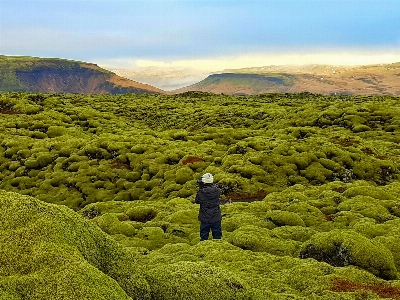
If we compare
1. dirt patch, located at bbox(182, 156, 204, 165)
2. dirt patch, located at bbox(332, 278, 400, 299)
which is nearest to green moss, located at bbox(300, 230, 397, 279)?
dirt patch, located at bbox(332, 278, 400, 299)

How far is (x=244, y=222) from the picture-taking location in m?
23.1

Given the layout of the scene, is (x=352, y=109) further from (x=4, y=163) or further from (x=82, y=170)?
(x=4, y=163)

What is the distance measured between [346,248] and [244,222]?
798 cm

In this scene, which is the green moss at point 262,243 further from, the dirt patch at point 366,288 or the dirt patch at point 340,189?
the dirt patch at point 340,189

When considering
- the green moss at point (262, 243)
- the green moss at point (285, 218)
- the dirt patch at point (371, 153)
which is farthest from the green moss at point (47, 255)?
the dirt patch at point (371, 153)

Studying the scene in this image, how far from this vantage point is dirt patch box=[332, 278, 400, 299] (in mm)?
12766

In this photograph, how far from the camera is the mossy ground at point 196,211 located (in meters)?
8.57

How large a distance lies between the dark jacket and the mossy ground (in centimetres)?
142

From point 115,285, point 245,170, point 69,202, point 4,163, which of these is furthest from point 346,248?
point 4,163

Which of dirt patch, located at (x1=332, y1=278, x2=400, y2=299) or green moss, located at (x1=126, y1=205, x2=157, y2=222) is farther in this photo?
green moss, located at (x1=126, y1=205, x2=157, y2=222)

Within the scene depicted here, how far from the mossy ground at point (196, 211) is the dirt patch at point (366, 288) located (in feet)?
0.22

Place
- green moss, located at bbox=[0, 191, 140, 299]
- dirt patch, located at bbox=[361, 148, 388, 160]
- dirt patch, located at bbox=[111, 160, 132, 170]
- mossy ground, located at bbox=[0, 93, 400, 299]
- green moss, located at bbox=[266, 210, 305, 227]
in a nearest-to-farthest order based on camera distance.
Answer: green moss, located at bbox=[0, 191, 140, 299] < mossy ground, located at bbox=[0, 93, 400, 299] < green moss, located at bbox=[266, 210, 305, 227] < dirt patch, located at bbox=[361, 148, 388, 160] < dirt patch, located at bbox=[111, 160, 132, 170]

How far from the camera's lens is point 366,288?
43.4 ft

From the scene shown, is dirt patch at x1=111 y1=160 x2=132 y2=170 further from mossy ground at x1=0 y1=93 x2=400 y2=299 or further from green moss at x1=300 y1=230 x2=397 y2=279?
green moss at x1=300 y1=230 x2=397 y2=279
